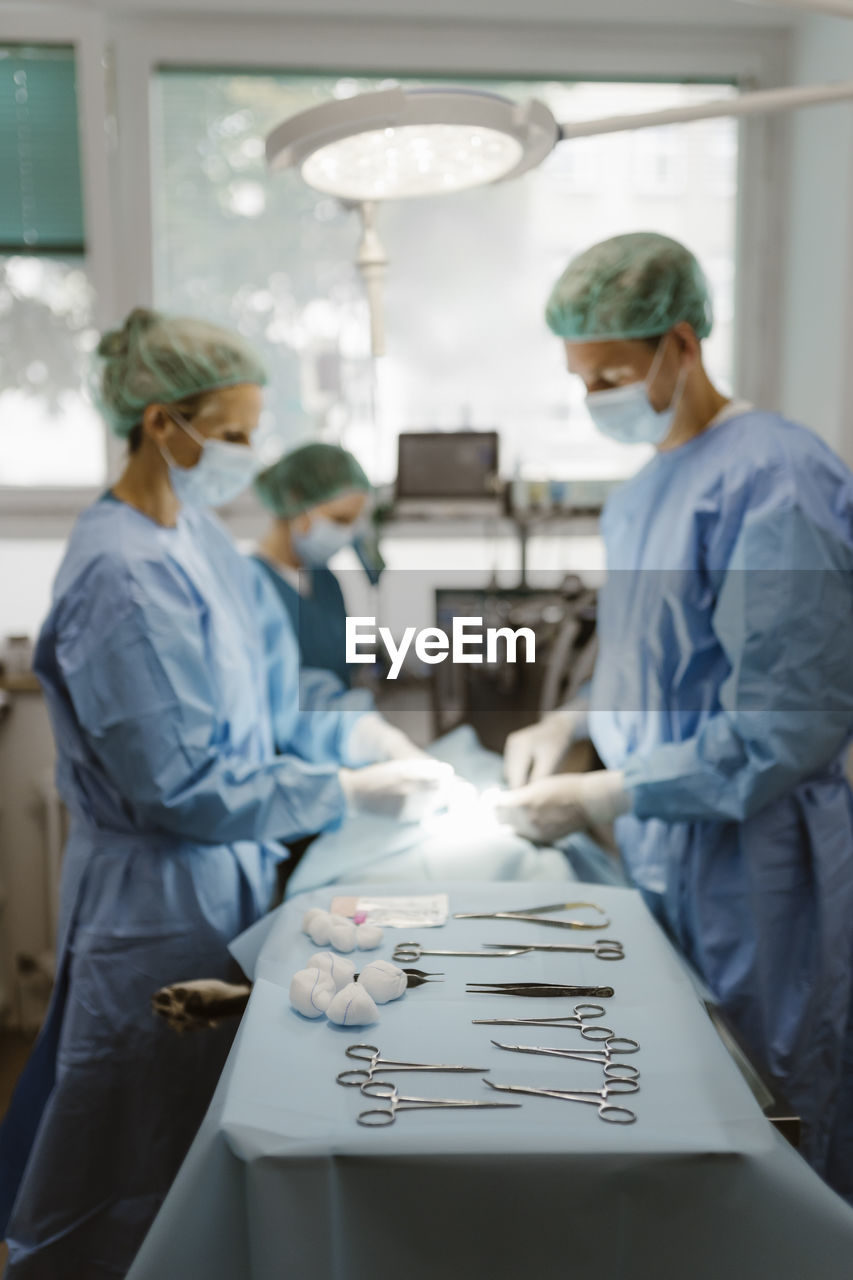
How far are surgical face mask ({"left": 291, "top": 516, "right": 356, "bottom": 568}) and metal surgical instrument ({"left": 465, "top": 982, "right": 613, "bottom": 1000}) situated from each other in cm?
134

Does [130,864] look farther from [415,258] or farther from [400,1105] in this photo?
[415,258]

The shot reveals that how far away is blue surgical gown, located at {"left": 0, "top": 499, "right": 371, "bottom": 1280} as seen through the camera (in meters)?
1.36

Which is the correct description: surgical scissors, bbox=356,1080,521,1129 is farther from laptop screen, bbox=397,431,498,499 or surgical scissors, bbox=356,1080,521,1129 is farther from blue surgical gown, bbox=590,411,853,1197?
laptop screen, bbox=397,431,498,499

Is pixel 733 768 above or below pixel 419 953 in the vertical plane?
above

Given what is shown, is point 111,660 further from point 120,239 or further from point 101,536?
point 120,239

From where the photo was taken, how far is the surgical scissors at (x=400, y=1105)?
0.82 m

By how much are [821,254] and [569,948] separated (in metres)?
1.94

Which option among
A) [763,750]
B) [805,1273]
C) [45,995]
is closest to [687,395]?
[763,750]

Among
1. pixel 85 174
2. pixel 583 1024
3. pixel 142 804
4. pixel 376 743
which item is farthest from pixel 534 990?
pixel 85 174

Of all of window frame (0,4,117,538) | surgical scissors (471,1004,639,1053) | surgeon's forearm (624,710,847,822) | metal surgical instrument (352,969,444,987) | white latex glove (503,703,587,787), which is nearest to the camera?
surgical scissors (471,1004,639,1053)

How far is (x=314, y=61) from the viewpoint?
2.45 metres

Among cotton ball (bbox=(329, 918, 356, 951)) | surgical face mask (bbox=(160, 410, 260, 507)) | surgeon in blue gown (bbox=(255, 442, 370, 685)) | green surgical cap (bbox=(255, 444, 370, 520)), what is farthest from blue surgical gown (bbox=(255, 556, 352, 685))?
cotton ball (bbox=(329, 918, 356, 951))

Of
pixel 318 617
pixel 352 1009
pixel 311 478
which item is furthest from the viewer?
pixel 318 617

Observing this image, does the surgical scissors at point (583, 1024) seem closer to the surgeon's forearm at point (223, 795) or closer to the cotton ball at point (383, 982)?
the cotton ball at point (383, 982)
